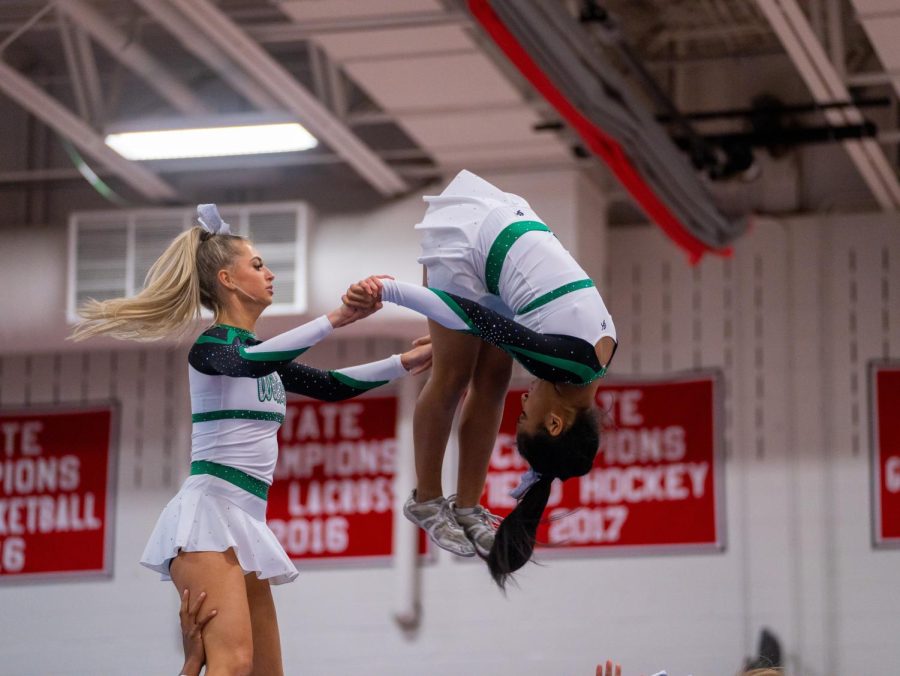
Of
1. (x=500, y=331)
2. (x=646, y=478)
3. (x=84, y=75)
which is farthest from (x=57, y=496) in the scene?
(x=500, y=331)

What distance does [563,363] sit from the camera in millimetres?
3629

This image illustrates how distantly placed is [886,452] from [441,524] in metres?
4.91

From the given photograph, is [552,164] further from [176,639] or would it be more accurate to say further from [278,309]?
[176,639]

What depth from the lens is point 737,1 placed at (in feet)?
26.9

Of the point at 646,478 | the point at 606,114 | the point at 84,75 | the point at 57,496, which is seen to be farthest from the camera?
the point at 57,496

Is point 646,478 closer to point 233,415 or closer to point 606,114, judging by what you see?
point 606,114

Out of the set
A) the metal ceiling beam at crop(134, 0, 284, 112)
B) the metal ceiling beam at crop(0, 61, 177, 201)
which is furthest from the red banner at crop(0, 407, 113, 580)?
the metal ceiling beam at crop(134, 0, 284, 112)

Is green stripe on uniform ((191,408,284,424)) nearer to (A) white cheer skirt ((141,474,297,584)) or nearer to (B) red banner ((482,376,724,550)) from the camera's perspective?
(A) white cheer skirt ((141,474,297,584))

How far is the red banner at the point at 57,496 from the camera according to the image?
30.1ft

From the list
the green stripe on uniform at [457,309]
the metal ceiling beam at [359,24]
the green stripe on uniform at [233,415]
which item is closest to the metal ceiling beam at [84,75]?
the metal ceiling beam at [359,24]

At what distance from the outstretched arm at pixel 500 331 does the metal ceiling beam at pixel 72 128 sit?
14.3ft

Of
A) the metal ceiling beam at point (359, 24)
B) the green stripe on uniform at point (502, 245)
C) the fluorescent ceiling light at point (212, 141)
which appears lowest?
the green stripe on uniform at point (502, 245)

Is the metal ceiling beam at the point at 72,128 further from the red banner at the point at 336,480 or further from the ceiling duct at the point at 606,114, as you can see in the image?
the ceiling duct at the point at 606,114

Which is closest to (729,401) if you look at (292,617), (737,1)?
(737,1)
